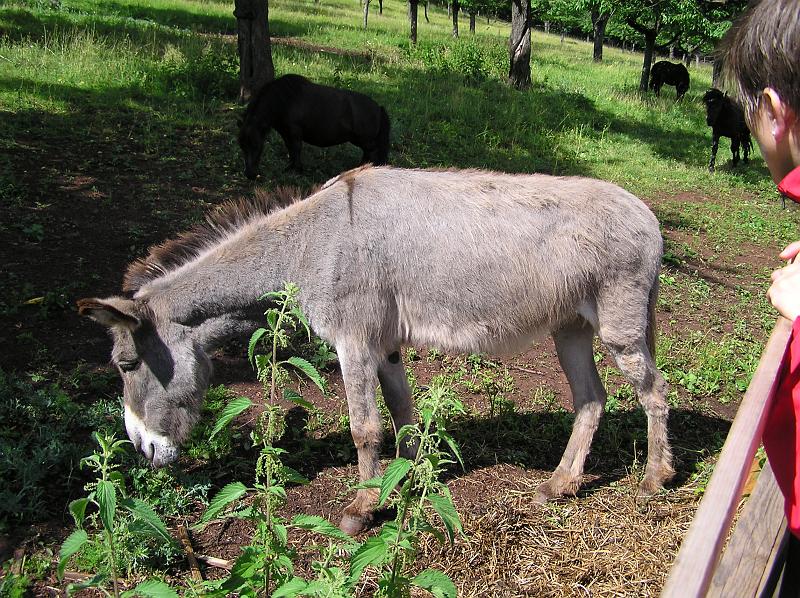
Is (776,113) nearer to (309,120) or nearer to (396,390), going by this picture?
(396,390)

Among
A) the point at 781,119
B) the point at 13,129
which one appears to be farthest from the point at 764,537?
the point at 13,129

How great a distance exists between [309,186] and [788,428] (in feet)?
26.7

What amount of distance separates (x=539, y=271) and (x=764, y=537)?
92.3 inches

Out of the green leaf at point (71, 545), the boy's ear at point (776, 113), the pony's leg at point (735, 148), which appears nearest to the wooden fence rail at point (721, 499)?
the boy's ear at point (776, 113)

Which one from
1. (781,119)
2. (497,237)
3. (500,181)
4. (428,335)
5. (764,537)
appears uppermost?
(781,119)

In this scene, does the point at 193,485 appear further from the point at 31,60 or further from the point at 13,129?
the point at 31,60

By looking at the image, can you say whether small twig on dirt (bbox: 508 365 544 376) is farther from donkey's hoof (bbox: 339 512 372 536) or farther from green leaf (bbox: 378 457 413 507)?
green leaf (bbox: 378 457 413 507)

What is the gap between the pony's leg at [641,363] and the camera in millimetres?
4062

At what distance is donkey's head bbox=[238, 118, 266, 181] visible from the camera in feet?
29.5

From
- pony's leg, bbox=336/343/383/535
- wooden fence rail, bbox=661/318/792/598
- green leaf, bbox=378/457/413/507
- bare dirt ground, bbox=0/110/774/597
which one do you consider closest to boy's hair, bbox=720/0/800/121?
wooden fence rail, bbox=661/318/792/598

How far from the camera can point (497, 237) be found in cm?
402

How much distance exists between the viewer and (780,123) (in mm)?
1486

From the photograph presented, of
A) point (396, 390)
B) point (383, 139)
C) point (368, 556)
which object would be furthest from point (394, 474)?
point (383, 139)

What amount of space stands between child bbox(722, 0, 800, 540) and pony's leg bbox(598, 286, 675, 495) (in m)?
2.55
